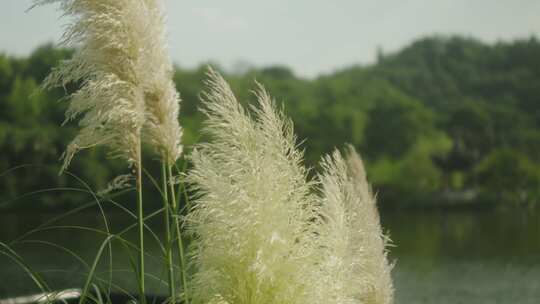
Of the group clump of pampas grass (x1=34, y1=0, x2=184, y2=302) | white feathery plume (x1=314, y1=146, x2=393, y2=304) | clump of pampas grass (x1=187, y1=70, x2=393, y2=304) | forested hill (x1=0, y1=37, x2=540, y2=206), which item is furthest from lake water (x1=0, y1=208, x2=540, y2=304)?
forested hill (x1=0, y1=37, x2=540, y2=206)

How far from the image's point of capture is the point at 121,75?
235cm

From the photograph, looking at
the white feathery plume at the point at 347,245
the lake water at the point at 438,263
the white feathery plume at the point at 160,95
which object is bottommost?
the lake water at the point at 438,263

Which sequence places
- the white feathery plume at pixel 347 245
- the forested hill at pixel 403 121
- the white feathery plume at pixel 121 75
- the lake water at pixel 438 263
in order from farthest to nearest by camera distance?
1. the forested hill at pixel 403 121
2. the lake water at pixel 438 263
3. the white feathery plume at pixel 121 75
4. the white feathery plume at pixel 347 245

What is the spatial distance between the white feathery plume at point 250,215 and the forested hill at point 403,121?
42.2 metres

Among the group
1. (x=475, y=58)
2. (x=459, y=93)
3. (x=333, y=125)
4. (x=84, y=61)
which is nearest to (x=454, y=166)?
(x=333, y=125)

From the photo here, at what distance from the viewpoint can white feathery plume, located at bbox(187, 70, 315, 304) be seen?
6.53 feet

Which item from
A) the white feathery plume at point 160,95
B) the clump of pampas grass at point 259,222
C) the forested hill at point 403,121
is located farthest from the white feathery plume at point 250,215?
the forested hill at point 403,121

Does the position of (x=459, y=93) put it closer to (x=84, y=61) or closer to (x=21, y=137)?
(x=21, y=137)

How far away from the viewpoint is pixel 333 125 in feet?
204

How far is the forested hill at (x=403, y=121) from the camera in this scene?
1927 inches

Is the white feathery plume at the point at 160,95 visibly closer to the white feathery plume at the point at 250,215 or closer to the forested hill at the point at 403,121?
the white feathery plume at the point at 250,215

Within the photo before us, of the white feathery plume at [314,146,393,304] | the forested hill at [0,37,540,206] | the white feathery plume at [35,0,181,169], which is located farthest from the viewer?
the forested hill at [0,37,540,206]

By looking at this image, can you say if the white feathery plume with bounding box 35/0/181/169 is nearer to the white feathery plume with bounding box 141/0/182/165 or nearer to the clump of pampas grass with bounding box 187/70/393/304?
the white feathery plume with bounding box 141/0/182/165

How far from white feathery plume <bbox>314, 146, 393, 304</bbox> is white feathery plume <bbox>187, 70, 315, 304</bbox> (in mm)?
81
